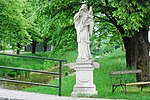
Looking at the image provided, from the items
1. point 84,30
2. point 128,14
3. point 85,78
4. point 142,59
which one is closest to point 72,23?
point 142,59

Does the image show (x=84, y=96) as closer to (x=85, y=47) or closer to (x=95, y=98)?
(x=95, y=98)

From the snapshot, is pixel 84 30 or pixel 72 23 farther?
pixel 72 23

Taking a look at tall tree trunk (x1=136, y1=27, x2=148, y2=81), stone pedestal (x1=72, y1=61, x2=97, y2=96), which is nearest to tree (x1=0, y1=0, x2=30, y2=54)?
tall tree trunk (x1=136, y1=27, x2=148, y2=81)

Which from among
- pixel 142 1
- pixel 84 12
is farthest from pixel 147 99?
pixel 142 1

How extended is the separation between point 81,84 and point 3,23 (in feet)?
66.2

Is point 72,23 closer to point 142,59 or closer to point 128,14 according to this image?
point 142,59

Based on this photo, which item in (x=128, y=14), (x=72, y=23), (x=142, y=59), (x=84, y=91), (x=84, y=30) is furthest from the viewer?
(x=72, y=23)

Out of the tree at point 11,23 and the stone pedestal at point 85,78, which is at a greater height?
the tree at point 11,23

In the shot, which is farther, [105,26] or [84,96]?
[105,26]

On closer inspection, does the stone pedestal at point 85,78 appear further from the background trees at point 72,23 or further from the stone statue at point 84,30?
the background trees at point 72,23

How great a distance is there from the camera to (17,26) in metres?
32.1

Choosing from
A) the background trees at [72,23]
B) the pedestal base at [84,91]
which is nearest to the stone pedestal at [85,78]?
the pedestal base at [84,91]

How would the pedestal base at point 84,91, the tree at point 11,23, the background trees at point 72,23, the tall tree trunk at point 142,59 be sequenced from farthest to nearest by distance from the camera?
1. the tree at point 11,23
2. the tall tree trunk at point 142,59
3. the background trees at point 72,23
4. the pedestal base at point 84,91

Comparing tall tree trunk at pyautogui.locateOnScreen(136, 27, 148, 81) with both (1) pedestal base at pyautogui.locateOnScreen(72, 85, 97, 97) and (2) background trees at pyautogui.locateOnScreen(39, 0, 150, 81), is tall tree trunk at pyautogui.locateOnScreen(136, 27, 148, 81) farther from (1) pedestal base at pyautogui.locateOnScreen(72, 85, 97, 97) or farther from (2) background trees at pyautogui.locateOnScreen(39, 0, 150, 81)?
(1) pedestal base at pyautogui.locateOnScreen(72, 85, 97, 97)
